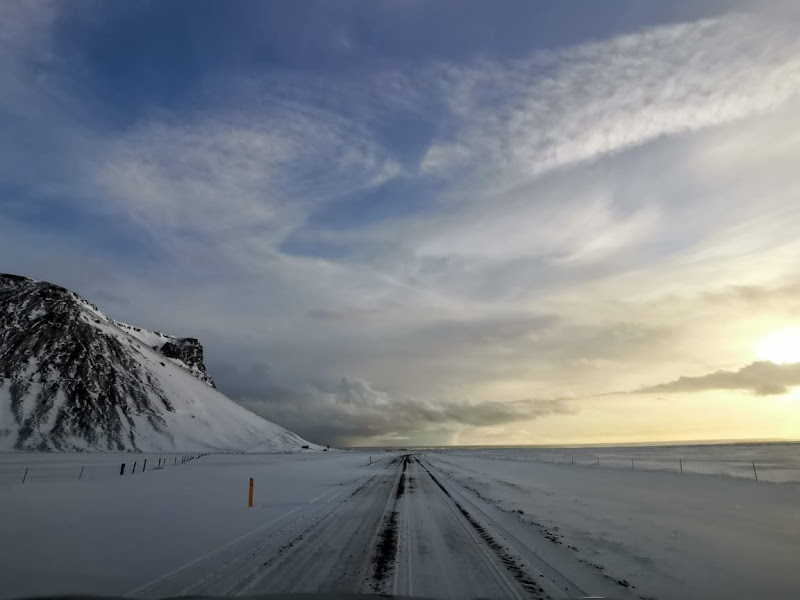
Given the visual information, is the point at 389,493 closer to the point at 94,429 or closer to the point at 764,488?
the point at 764,488

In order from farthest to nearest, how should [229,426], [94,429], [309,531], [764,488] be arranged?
[229,426] < [94,429] < [764,488] < [309,531]

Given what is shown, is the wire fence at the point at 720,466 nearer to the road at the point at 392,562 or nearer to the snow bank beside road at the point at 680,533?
the snow bank beside road at the point at 680,533

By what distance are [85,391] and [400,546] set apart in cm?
14605

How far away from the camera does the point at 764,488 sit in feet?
92.5

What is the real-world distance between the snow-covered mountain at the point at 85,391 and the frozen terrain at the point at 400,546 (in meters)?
114

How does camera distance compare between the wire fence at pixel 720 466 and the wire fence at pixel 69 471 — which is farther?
the wire fence at pixel 720 466

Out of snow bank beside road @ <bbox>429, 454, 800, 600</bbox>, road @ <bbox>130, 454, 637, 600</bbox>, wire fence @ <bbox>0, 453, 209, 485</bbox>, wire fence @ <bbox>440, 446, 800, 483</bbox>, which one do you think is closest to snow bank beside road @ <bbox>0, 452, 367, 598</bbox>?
road @ <bbox>130, 454, 637, 600</bbox>

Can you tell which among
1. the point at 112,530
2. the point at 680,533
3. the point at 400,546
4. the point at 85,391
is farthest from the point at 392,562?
the point at 85,391

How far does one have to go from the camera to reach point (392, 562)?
9750 mm

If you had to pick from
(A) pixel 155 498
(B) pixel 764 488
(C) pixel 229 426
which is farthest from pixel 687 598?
(C) pixel 229 426

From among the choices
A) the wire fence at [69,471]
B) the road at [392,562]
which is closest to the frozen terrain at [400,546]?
the road at [392,562]


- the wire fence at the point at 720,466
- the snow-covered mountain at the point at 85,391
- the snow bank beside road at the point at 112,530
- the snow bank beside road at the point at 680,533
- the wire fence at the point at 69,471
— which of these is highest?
the snow-covered mountain at the point at 85,391

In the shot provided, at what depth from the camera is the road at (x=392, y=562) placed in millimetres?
7918

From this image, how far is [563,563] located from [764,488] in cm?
2648
